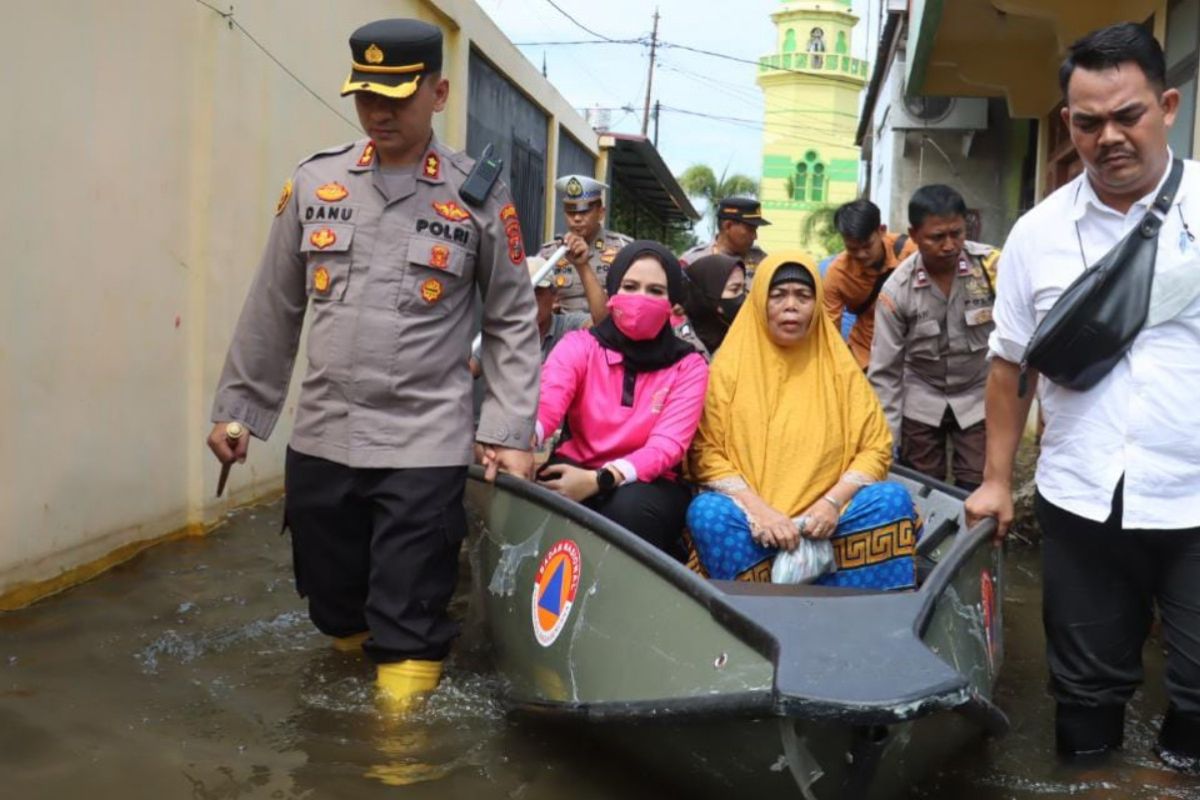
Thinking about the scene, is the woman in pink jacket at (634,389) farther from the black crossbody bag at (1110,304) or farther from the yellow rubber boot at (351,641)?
the black crossbody bag at (1110,304)

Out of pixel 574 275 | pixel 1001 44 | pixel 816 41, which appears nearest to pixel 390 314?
pixel 574 275

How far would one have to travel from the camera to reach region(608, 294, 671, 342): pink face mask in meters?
4.08

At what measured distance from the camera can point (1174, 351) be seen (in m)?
2.97

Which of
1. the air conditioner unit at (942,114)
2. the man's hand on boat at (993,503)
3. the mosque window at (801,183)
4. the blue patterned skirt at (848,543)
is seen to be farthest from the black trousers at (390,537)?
the mosque window at (801,183)

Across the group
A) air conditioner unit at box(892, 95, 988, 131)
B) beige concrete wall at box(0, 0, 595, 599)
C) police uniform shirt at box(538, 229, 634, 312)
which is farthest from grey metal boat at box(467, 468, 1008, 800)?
air conditioner unit at box(892, 95, 988, 131)

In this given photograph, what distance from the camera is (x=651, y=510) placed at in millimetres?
3869

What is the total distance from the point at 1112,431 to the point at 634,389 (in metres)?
1.52

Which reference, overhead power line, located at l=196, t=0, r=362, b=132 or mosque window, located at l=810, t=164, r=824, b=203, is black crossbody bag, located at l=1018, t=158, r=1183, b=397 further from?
mosque window, located at l=810, t=164, r=824, b=203

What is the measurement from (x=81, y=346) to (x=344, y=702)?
1.89m

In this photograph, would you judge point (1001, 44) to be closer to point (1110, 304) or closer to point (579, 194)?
point (579, 194)

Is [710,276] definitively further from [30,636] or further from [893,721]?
[893,721]

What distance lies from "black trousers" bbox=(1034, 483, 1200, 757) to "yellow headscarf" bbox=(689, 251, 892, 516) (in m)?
0.79

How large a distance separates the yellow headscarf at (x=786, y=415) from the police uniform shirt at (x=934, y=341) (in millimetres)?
1119

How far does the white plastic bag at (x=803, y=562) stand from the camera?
3660 millimetres
